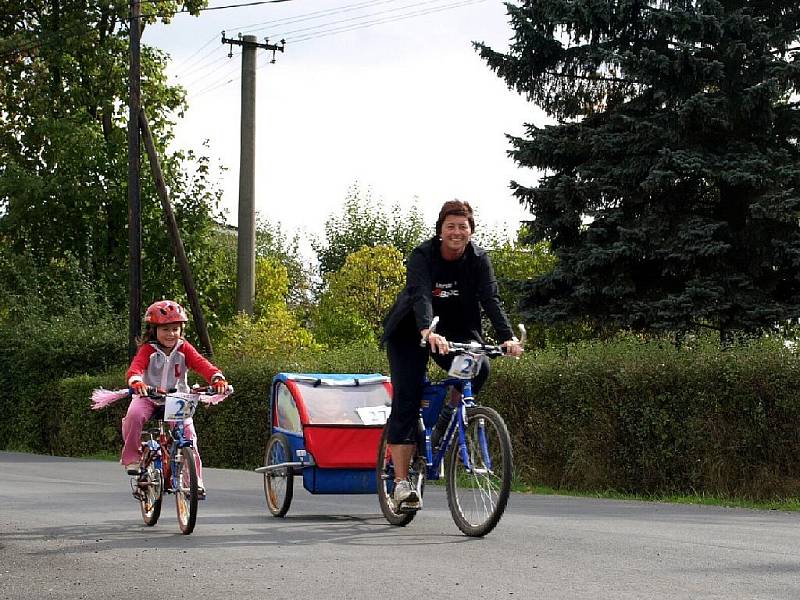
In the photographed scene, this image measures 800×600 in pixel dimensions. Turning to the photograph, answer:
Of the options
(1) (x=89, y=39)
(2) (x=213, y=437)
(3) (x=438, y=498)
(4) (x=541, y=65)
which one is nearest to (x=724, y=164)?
(4) (x=541, y=65)

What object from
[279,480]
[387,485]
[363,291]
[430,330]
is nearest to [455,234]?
[430,330]

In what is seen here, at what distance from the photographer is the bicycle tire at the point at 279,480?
11.3 metres

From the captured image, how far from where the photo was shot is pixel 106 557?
8289 mm

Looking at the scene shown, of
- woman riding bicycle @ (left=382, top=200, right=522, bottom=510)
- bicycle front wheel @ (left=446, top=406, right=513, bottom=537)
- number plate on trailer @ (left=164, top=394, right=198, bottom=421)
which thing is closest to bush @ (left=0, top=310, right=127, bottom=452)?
number plate on trailer @ (left=164, top=394, right=198, bottom=421)

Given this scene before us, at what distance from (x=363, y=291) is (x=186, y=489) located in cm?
4379

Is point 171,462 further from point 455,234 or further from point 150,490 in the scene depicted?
point 455,234

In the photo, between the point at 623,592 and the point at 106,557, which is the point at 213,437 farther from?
the point at 623,592

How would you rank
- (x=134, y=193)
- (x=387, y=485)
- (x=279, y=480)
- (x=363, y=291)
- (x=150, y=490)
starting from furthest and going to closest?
(x=363, y=291) < (x=134, y=193) < (x=279, y=480) < (x=150, y=490) < (x=387, y=485)

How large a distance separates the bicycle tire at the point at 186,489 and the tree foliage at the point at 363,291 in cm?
4224

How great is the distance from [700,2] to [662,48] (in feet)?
3.61

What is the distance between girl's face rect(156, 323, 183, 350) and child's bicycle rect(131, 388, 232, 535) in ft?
1.16

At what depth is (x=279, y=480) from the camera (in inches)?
451

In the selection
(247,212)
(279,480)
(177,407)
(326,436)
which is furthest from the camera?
(247,212)

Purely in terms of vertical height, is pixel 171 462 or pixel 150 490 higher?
pixel 171 462
